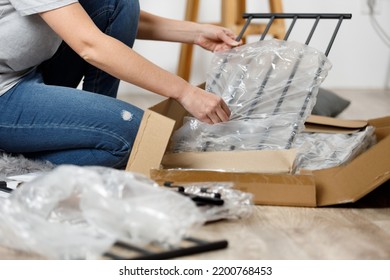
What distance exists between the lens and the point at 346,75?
10.3ft

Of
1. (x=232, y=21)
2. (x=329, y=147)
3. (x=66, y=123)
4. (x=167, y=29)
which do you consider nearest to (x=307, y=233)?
(x=329, y=147)

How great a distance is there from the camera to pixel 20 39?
1.43m

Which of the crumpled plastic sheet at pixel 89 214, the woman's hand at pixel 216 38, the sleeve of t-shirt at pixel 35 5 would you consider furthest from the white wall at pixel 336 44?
the crumpled plastic sheet at pixel 89 214

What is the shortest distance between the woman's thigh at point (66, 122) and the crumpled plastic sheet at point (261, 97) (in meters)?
0.12

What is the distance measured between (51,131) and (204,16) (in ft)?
5.22

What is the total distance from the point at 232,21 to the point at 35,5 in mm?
1345

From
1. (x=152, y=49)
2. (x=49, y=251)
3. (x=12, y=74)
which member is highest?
(x=152, y=49)

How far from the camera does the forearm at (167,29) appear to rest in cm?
168

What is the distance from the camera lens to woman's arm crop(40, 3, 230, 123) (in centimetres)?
132

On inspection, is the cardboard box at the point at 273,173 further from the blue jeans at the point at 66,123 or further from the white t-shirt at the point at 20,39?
the white t-shirt at the point at 20,39

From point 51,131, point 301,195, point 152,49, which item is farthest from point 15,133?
point 152,49

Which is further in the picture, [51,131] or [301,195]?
[51,131]

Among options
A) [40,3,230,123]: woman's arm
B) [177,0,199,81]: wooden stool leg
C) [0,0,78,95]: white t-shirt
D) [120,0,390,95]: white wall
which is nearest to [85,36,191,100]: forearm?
[40,3,230,123]: woman's arm
